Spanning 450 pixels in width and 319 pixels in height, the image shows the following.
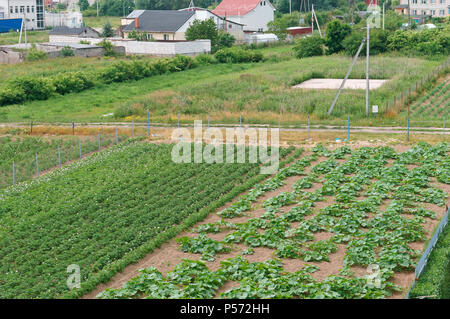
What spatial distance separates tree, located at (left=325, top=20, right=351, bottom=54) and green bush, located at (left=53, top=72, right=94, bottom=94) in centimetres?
2314

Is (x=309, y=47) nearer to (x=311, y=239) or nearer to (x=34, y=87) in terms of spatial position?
(x=34, y=87)

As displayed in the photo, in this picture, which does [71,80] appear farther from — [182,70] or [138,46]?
[138,46]

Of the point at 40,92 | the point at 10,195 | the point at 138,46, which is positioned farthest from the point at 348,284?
the point at 138,46

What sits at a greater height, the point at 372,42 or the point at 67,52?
the point at 372,42

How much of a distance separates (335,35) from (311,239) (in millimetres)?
43492

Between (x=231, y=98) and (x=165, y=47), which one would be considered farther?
(x=165, y=47)

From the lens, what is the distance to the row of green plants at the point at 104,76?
4241 cm

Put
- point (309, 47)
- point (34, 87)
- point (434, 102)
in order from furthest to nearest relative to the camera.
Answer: point (309, 47)
point (34, 87)
point (434, 102)

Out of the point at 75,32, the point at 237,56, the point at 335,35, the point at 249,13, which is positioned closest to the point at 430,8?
the point at 249,13

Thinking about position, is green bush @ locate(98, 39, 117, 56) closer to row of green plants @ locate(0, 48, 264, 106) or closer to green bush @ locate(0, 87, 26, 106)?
row of green plants @ locate(0, 48, 264, 106)

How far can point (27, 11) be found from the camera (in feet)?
279

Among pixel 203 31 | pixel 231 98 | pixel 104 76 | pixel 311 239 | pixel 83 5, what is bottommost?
pixel 311 239

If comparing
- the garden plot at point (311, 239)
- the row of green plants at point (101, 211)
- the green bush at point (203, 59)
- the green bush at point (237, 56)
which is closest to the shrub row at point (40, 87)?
the green bush at point (203, 59)
